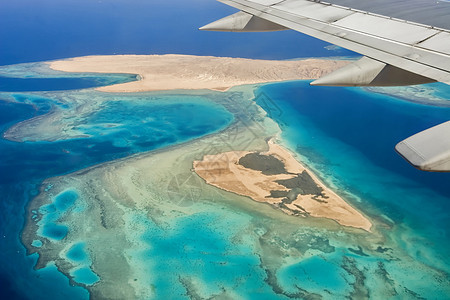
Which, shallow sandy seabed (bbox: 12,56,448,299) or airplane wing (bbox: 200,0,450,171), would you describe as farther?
shallow sandy seabed (bbox: 12,56,448,299)

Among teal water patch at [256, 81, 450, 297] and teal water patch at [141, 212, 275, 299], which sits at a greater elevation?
teal water patch at [256, 81, 450, 297]

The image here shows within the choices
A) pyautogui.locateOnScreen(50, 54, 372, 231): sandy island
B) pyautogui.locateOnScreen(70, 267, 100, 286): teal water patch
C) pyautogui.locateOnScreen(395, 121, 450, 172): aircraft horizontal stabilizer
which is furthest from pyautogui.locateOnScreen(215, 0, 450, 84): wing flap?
pyautogui.locateOnScreen(70, 267, 100, 286): teal water patch

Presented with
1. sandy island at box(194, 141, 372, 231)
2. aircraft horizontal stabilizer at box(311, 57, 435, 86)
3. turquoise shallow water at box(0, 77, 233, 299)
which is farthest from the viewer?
sandy island at box(194, 141, 372, 231)

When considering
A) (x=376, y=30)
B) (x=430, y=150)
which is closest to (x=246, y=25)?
(x=376, y=30)

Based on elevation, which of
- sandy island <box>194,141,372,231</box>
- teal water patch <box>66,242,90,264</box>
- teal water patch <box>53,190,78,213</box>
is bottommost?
teal water patch <box>66,242,90,264</box>

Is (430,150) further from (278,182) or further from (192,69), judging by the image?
(192,69)

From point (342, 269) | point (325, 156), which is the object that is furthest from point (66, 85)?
point (342, 269)

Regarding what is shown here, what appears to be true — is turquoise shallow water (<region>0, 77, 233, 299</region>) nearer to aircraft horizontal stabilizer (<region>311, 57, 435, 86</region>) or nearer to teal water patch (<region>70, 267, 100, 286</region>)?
teal water patch (<region>70, 267, 100, 286</region>)

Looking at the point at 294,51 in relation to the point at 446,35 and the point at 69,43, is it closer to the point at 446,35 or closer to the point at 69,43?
the point at 69,43

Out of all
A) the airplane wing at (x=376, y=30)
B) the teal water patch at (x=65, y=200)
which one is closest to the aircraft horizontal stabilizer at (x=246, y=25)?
the airplane wing at (x=376, y=30)
